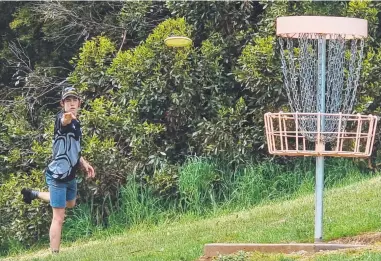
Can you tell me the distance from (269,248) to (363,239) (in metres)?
0.84

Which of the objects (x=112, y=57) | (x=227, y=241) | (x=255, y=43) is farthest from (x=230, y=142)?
(x=227, y=241)

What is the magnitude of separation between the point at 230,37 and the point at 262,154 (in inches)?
67.1

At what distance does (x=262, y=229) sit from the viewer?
27.6ft

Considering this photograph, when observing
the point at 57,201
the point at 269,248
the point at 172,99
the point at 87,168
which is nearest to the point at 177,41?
the point at 172,99

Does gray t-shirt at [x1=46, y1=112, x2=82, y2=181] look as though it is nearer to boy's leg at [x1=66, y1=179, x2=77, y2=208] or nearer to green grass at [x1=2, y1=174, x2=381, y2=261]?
boy's leg at [x1=66, y1=179, x2=77, y2=208]

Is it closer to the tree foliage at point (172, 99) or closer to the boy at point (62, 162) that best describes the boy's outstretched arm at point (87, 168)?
the boy at point (62, 162)

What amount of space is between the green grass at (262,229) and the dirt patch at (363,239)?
0.11 meters

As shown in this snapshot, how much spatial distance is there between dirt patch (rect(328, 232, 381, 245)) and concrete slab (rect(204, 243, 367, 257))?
12.9 inches

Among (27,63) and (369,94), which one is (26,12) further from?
(369,94)

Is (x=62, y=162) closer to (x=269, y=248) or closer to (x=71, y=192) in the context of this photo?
(x=71, y=192)

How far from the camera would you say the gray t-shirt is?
28.5 ft

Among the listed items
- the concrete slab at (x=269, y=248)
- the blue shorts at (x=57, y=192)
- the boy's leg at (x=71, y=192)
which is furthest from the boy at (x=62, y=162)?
the concrete slab at (x=269, y=248)

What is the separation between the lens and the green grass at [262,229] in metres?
7.78

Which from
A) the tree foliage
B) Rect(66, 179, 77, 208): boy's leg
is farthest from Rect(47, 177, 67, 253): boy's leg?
the tree foliage
